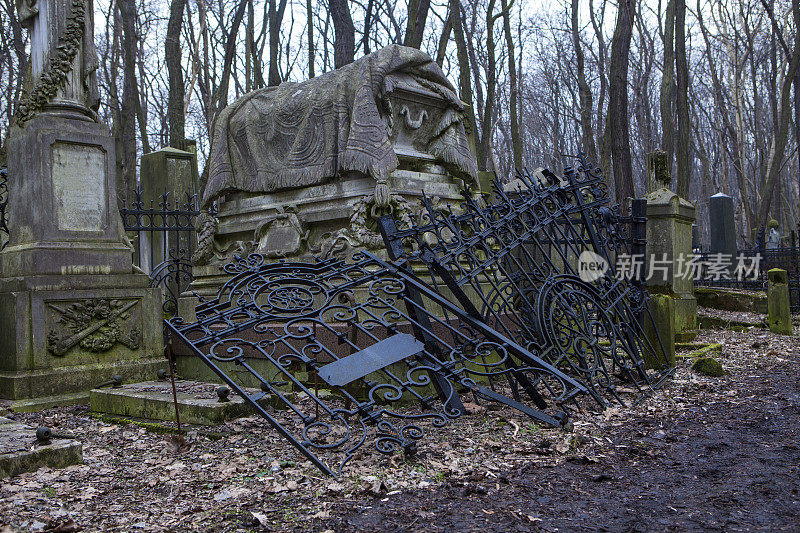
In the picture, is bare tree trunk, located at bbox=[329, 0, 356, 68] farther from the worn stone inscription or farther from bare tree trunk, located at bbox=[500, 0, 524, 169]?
bare tree trunk, located at bbox=[500, 0, 524, 169]

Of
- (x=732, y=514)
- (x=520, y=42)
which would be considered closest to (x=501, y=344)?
(x=732, y=514)

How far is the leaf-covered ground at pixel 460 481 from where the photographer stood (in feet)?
9.97

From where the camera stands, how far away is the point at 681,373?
7191 mm

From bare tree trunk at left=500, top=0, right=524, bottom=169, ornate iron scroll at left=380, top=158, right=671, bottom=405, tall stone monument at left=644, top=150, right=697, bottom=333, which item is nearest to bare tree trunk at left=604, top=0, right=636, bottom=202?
tall stone monument at left=644, top=150, right=697, bottom=333

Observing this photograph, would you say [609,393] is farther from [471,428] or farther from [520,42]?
[520,42]

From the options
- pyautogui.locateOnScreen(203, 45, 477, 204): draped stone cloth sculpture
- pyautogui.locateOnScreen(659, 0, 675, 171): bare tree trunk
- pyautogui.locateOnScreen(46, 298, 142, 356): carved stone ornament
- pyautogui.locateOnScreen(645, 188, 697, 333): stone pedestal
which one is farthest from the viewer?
pyautogui.locateOnScreen(659, 0, 675, 171): bare tree trunk

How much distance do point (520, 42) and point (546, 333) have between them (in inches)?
1155

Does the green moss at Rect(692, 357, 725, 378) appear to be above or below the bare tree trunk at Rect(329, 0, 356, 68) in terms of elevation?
below

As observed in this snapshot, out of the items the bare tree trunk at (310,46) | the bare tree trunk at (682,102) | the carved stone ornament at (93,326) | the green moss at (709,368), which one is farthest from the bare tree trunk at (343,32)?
the green moss at (709,368)

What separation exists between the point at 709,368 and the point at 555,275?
256cm

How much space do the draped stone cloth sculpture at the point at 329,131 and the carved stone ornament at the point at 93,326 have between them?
2.35 metres

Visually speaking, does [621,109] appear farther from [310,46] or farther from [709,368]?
[310,46]

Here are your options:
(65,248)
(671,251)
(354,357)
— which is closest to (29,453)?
(354,357)

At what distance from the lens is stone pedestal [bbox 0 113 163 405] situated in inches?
245
